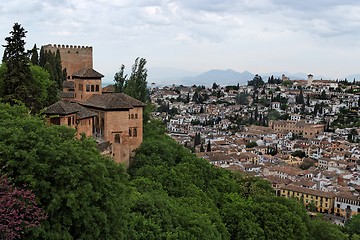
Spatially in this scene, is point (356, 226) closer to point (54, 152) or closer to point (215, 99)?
point (54, 152)

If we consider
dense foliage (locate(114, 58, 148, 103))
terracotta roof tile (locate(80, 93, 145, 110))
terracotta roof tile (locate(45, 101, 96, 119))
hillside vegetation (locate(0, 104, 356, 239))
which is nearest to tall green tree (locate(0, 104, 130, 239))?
hillside vegetation (locate(0, 104, 356, 239))

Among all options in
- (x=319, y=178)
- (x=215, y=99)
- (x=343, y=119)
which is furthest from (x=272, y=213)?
(x=215, y=99)

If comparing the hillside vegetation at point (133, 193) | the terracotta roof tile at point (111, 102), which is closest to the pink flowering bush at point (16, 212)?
the hillside vegetation at point (133, 193)

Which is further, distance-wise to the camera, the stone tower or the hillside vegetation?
the stone tower

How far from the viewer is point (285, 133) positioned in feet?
323

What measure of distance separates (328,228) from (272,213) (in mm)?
3632

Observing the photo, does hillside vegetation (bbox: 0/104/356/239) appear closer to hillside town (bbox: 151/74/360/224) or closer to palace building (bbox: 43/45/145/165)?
palace building (bbox: 43/45/145/165)

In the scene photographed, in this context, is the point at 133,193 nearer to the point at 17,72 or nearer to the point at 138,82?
the point at 17,72

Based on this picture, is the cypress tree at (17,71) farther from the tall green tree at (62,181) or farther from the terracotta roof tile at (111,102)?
the tall green tree at (62,181)

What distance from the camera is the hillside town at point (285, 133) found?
56500mm

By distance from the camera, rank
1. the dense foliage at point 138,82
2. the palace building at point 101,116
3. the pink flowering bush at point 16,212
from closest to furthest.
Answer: the pink flowering bush at point 16,212
the palace building at point 101,116
the dense foliage at point 138,82

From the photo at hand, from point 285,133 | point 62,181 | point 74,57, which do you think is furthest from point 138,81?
point 285,133

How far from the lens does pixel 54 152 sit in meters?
11.8

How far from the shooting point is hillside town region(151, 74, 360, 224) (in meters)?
56.5
